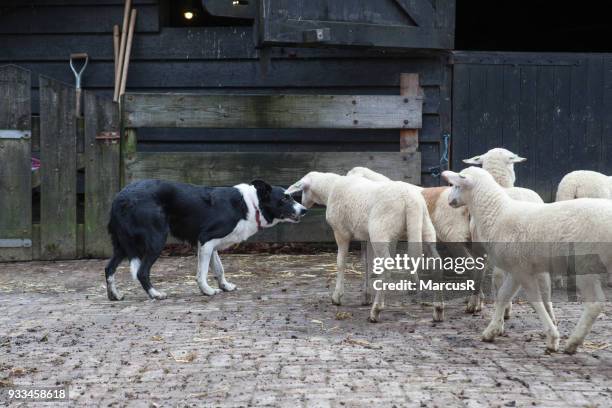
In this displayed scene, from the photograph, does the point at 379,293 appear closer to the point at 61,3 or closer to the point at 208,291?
the point at 208,291

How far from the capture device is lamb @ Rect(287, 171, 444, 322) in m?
6.49

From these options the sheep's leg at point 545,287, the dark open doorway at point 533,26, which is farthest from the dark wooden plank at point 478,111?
the dark open doorway at point 533,26

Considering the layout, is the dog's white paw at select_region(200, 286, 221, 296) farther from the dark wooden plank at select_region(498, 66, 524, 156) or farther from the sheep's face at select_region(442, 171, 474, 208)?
the dark wooden plank at select_region(498, 66, 524, 156)

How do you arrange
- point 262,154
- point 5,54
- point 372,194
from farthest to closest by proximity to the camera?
point 5,54
point 262,154
point 372,194

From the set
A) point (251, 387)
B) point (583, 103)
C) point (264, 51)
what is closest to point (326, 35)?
point (264, 51)

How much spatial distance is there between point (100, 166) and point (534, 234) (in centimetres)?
616

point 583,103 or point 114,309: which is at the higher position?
point 583,103

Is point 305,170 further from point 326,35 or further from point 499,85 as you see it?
point 499,85

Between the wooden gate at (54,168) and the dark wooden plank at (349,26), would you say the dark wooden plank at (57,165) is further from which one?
the dark wooden plank at (349,26)

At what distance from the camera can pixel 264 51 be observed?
1023cm

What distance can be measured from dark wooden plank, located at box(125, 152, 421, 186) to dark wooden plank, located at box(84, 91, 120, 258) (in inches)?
8.9

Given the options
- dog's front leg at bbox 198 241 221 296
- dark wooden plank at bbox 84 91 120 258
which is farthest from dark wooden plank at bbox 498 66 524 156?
dark wooden plank at bbox 84 91 120 258

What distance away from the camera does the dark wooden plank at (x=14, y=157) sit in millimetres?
9875

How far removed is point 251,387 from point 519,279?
2.04 metres
